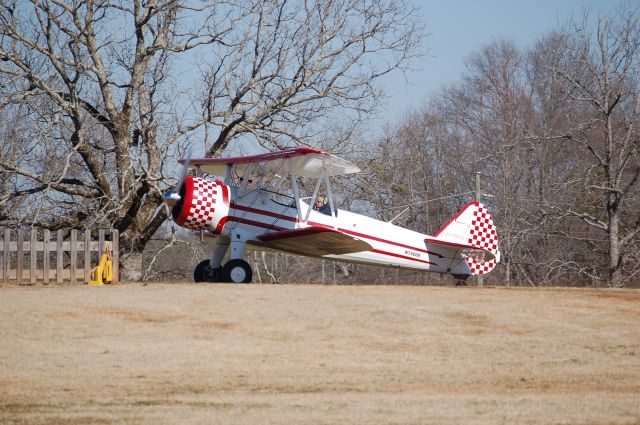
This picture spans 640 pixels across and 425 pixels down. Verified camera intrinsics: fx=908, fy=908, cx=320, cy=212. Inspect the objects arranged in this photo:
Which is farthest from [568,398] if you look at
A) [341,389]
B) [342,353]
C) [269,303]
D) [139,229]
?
[139,229]

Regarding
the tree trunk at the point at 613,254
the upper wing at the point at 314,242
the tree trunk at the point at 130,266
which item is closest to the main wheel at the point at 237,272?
the upper wing at the point at 314,242

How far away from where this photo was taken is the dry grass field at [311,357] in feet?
27.0

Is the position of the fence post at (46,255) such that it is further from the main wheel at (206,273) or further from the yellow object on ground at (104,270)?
the main wheel at (206,273)

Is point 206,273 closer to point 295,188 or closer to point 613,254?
point 295,188

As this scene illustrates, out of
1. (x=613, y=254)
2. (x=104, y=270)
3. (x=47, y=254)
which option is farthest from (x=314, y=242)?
(x=613, y=254)

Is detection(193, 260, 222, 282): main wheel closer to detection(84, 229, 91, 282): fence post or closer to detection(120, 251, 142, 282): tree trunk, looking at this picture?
detection(84, 229, 91, 282): fence post

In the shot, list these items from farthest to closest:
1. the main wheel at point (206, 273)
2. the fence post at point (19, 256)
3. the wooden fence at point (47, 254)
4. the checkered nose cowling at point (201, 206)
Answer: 1. the main wheel at point (206, 273)
2. the checkered nose cowling at point (201, 206)
3. the wooden fence at point (47, 254)
4. the fence post at point (19, 256)

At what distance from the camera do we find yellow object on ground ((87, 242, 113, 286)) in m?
17.3

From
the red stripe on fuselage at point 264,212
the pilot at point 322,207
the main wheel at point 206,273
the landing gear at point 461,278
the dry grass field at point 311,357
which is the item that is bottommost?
the dry grass field at point 311,357

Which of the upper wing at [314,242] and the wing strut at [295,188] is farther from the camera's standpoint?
the wing strut at [295,188]

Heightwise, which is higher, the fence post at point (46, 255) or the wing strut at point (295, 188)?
the wing strut at point (295, 188)

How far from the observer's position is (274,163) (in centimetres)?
1877

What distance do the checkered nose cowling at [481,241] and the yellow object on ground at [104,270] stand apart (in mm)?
8514

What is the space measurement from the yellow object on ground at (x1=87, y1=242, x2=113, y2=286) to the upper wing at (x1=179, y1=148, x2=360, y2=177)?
2998mm
